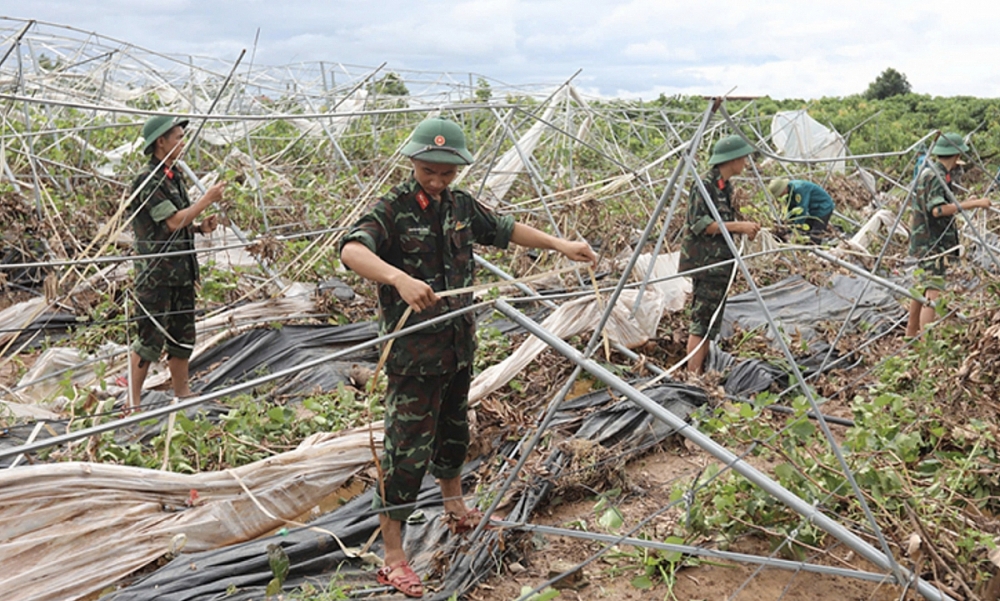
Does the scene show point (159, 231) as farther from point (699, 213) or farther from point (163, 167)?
point (699, 213)

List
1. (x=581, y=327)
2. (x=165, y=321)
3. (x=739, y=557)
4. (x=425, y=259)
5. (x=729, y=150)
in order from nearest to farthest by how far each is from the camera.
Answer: (x=739, y=557)
(x=425, y=259)
(x=165, y=321)
(x=729, y=150)
(x=581, y=327)

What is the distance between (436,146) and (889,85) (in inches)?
1074

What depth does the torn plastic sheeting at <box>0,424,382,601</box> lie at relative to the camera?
9.14ft

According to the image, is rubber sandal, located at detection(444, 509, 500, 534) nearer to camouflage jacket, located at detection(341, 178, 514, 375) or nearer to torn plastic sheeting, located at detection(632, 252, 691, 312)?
camouflage jacket, located at detection(341, 178, 514, 375)

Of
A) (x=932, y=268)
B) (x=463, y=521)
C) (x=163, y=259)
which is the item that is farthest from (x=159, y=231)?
(x=932, y=268)

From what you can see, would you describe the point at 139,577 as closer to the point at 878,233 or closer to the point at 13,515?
the point at 13,515

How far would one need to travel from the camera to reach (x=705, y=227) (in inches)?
179

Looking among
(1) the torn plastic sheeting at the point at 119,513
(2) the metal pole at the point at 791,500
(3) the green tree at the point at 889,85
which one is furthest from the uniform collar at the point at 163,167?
(3) the green tree at the point at 889,85

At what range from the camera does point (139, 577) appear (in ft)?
9.53

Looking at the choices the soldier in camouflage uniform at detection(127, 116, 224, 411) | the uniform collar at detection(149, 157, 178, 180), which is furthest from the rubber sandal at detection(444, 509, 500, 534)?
the uniform collar at detection(149, 157, 178, 180)

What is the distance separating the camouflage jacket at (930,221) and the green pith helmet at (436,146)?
12.1 ft

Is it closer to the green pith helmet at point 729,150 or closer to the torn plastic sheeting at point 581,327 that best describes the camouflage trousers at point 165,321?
the torn plastic sheeting at point 581,327

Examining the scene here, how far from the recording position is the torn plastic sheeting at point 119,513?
9.14 feet

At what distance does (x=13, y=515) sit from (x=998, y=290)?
400 centimetres
